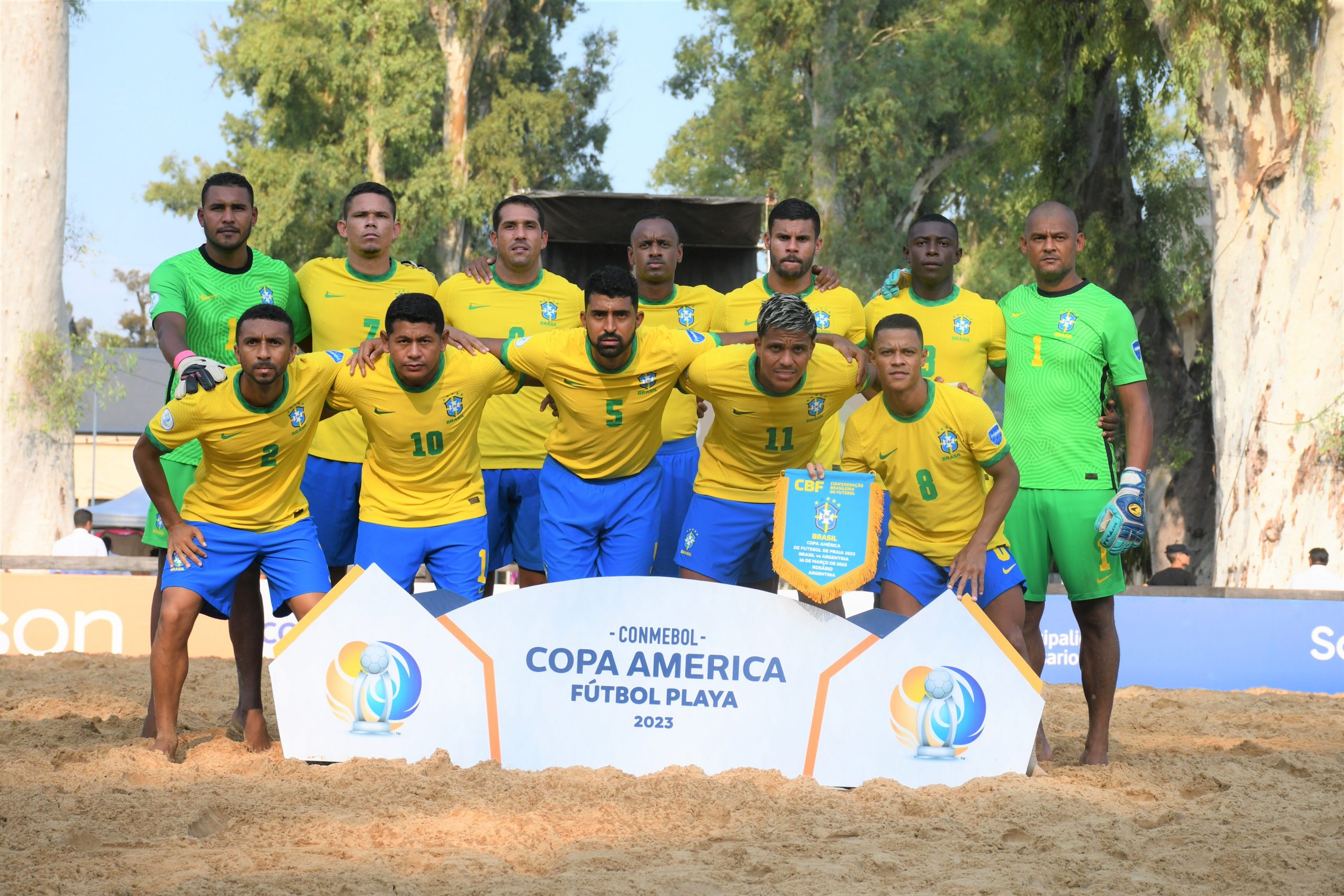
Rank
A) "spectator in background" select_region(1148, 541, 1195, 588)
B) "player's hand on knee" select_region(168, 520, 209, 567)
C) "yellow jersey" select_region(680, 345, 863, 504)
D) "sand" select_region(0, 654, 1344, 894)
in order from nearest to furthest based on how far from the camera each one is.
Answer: "sand" select_region(0, 654, 1344, 894) → "player's hand on knee" select_region(168, 520, 209, 567) → "yellow jersey" select_region(680, 345, 863, 504) → "spectator in background" select_region(1148, 541, 1195, 588)

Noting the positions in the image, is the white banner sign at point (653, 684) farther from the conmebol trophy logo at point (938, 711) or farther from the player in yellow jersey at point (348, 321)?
the player in yellow jersey at point (348, 321)

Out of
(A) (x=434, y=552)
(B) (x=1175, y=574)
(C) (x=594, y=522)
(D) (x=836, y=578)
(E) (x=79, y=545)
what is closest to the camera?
(D) (x=836, y=578)

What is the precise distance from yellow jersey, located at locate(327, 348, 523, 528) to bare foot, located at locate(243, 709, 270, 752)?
102 centimetres

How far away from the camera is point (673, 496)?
649 centimetres

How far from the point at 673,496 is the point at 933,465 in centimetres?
164

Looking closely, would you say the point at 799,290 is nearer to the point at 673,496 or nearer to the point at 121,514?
the point at 673,496

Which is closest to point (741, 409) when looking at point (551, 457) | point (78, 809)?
point (551, 457)

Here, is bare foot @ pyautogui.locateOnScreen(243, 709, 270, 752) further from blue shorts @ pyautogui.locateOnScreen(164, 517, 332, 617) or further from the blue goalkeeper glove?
the blue goalkeeper glove

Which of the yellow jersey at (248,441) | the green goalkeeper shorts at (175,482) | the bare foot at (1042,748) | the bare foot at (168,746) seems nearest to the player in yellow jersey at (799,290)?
the bare foot at (1042,748)

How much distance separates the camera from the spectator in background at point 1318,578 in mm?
11773

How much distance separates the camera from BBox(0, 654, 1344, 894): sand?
11.9 ft

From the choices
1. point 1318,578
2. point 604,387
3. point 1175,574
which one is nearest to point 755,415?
point 604,387

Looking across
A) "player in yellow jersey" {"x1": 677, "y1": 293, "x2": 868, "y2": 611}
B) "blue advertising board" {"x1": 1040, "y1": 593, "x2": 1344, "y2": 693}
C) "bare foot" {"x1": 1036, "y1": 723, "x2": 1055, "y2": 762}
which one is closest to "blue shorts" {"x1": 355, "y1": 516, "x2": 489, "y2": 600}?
"player in yellow jersey" {"x1": 677, "y1": 293, "x2": 868, "y2": 611}

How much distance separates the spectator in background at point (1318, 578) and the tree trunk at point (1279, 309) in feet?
1.54
